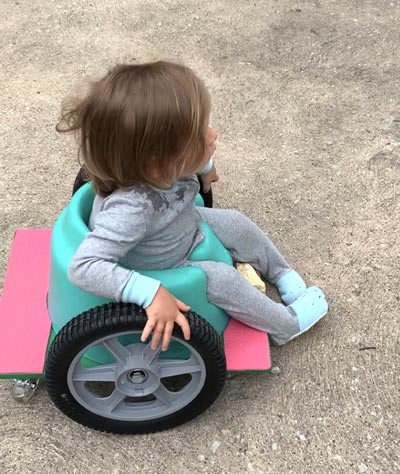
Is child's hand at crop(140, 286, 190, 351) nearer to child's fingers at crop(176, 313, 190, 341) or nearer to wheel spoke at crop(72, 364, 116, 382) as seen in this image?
child's fingers at crop(176, 313, 190, 341)

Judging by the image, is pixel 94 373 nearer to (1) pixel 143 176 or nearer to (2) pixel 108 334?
(2) pixel 108 334

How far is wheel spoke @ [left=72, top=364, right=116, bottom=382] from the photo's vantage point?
149 cm

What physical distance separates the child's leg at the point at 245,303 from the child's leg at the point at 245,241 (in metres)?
0.19

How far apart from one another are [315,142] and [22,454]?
5.37ft

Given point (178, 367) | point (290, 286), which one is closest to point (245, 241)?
point (290, 286)

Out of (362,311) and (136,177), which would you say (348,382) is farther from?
(136,177)

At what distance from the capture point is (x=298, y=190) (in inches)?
92.4

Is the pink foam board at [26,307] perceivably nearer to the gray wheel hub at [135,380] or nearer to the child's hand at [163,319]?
the gray wheel hub at [135,380]

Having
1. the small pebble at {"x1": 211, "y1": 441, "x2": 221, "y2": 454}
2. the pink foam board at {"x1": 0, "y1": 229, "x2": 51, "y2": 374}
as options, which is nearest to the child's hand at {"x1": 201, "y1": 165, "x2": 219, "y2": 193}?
the pink foam board at {"x1": 0, "y1": 229, "x2": 51, "y2": 374}

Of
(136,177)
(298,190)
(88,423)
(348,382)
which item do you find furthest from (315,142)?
(88,423)

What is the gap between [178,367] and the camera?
1.53 m

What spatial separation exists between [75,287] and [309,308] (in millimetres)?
703

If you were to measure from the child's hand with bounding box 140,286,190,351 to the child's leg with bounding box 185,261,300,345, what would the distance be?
234mm

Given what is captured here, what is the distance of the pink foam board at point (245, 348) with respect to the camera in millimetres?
1620
